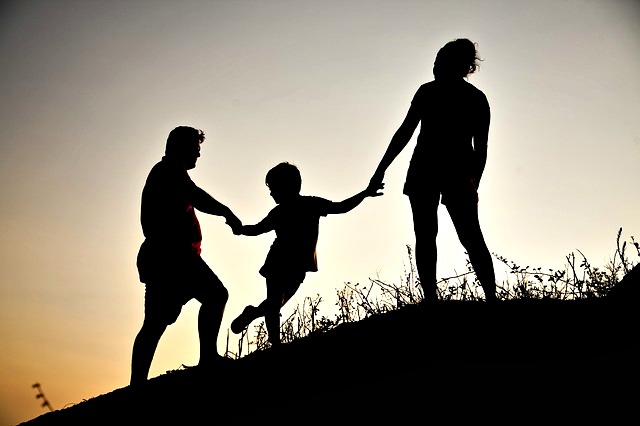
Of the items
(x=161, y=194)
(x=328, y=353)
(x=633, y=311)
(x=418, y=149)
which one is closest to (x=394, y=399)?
(x=328, y=353)

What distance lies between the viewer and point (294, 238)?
576 centimetres

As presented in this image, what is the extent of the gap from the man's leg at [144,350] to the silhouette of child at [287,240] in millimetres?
1098

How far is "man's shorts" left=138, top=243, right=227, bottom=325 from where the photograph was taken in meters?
5.00

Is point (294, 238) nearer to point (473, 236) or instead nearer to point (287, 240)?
point (287, 240)

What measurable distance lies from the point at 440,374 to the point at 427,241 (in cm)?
165

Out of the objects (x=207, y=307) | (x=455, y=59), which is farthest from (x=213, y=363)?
(x=455, y=59)

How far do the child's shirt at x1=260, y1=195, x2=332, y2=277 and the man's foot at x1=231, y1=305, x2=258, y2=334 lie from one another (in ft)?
1.20

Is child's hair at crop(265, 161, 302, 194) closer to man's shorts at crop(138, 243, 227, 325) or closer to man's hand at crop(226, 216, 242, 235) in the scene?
man's hand at crop(226, 216, 242, 235)

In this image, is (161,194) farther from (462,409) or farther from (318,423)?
(462,409)

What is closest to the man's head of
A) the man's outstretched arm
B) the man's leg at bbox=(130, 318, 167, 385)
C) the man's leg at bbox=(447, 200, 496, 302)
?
the man's outstretched arm

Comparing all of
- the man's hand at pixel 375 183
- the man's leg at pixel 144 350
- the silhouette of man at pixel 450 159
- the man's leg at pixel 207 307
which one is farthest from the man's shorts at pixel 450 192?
the man's leg at pixel 144 350

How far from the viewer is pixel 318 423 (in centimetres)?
327

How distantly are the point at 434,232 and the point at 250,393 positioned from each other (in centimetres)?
188

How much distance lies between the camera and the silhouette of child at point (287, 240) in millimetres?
5707
